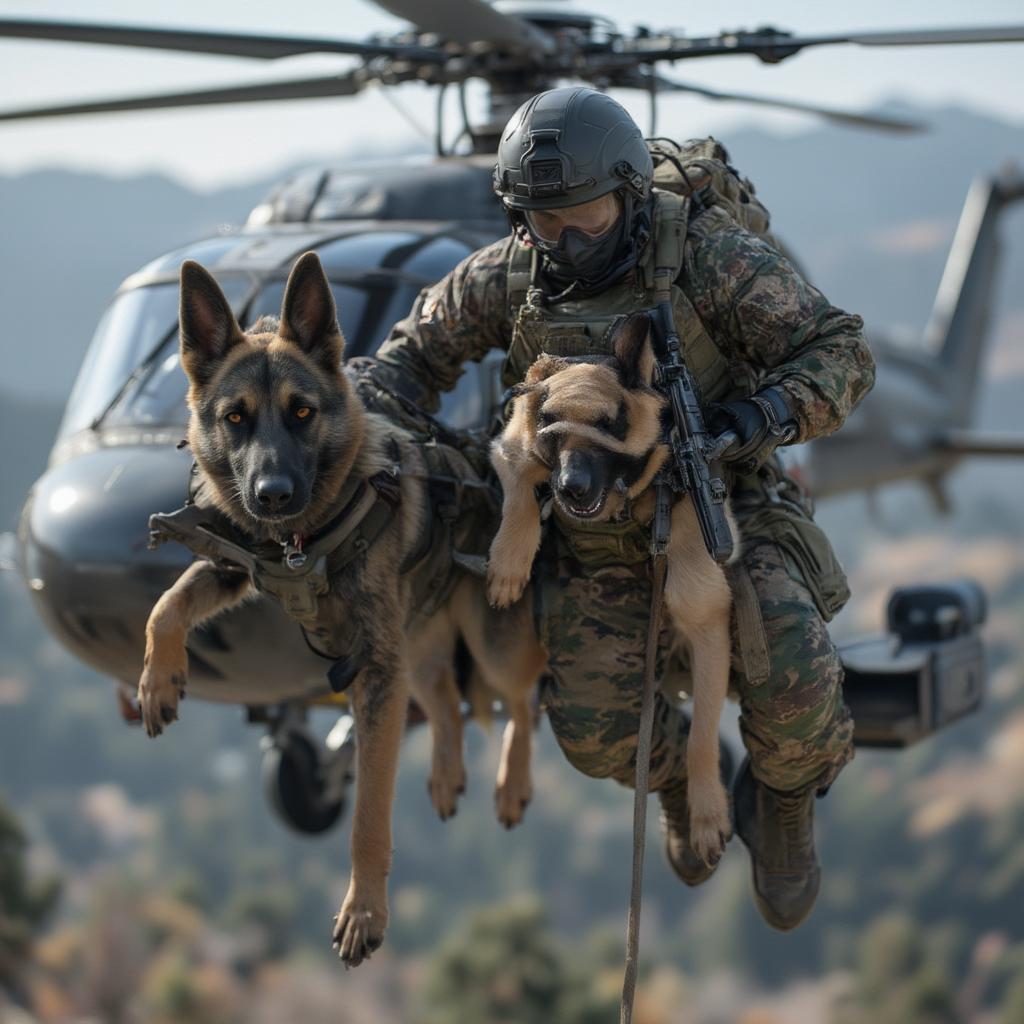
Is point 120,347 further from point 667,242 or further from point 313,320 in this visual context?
point 667,242

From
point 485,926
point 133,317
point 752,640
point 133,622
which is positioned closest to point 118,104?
point 133,317

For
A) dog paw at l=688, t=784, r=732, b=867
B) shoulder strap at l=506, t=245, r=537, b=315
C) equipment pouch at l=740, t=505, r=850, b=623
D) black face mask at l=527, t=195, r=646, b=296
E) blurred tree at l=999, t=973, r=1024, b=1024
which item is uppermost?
black face mask at l=527, t=195, r=646, b=296

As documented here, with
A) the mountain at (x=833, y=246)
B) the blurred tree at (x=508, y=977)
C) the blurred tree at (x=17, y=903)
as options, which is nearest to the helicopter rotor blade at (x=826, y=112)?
the blurred tree at (x=17, y=903)

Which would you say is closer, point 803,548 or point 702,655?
point 702,655

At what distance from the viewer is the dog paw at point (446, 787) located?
577 centimetres

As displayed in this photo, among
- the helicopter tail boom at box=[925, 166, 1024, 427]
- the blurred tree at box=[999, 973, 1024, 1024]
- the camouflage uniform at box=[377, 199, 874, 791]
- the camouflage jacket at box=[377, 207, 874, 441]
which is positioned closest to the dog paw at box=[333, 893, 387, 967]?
the camouflage uniform at box=[377, 199, 874, 791]

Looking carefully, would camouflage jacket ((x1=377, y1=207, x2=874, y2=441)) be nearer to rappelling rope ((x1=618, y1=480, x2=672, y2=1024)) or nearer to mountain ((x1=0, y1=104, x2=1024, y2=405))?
rappelling rope ((x1=618, y1=480, x2=672, y2=1024))

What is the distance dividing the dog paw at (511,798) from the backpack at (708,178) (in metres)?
2.14

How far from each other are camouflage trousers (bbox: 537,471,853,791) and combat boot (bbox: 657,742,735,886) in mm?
263

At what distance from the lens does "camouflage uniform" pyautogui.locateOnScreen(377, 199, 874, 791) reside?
16.1 feet

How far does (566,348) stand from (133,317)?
2.90m

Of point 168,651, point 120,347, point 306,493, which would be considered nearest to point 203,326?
point 306,493

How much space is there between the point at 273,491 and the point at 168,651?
2.15 feet

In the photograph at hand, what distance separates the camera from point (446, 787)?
577 centimetres
